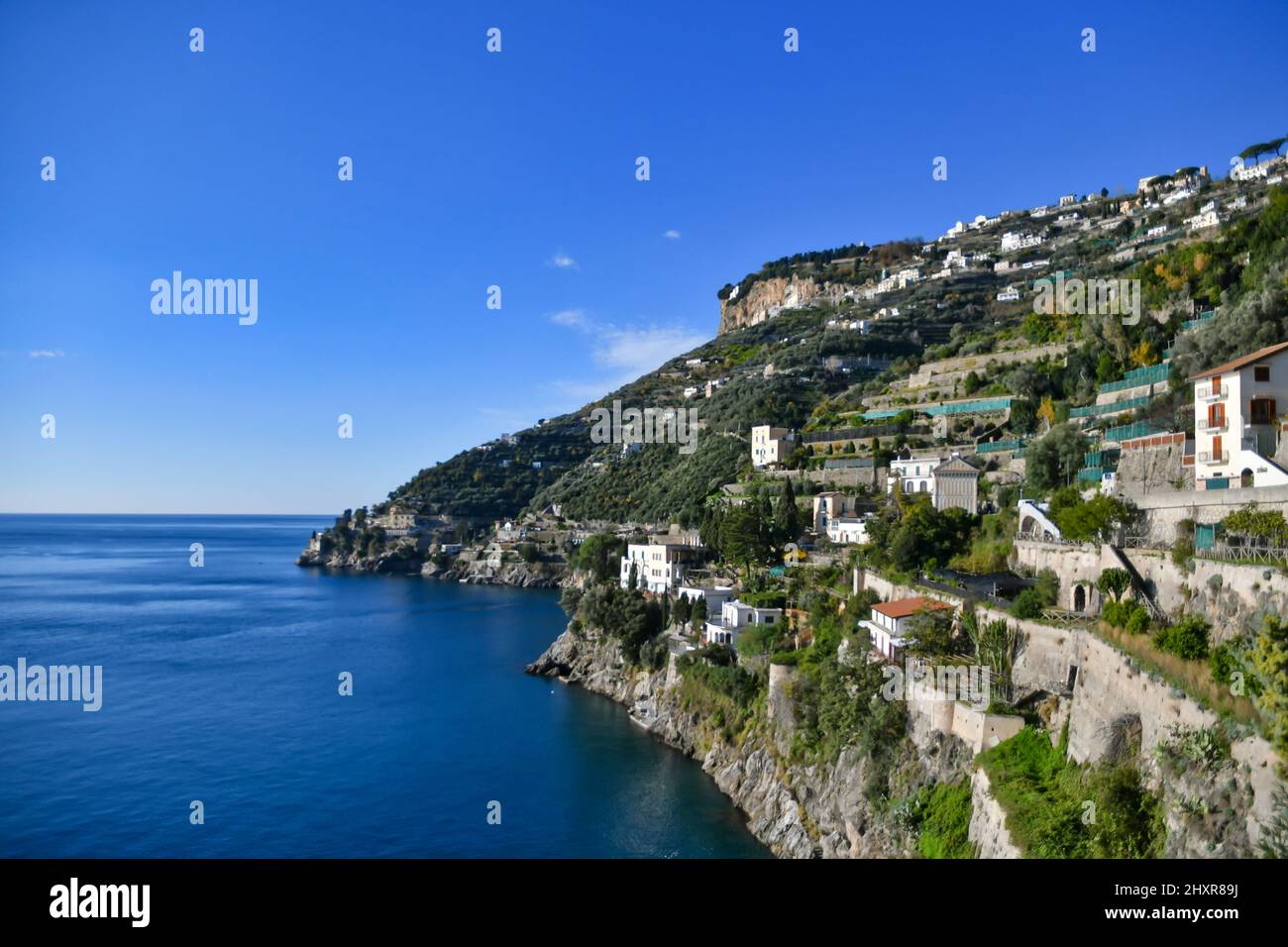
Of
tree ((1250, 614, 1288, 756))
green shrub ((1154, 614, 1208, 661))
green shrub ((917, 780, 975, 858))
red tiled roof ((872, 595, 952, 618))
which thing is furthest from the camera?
red tiled roof ((872, 595, 952, 618))

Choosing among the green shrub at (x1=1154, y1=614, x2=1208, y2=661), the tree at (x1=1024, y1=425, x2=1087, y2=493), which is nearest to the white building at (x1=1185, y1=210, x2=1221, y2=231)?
the tree at (x1=1024, y1=425, x2=1087, y2=493)

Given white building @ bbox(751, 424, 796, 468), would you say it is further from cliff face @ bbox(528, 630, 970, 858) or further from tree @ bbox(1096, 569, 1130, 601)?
tree @ bbox(1096, 569, 1130, 601)

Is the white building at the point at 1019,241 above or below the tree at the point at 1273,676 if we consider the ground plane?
above

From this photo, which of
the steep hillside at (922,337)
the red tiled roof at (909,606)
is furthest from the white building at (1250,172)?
the red tiled roof at (909,606)

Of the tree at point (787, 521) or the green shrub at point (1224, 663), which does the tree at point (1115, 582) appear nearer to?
the green shrub at point (1224, 663)

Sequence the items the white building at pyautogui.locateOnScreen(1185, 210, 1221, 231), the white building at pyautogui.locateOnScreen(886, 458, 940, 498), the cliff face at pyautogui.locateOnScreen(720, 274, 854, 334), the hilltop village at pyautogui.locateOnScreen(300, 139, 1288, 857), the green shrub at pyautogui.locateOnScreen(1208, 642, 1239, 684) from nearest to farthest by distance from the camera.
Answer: the green shrub at pyautogui.locateOnScreen(1208, 642, 1239, 684), the hilltop village at pyautogui.locateOnScreen(300, 139, 1288, 857), the white building at pyautogui.locateOnScreen(886, 458, 940, 498), the white building at pyautogui.locateOnScreen(1185, 210, 1221, 231), the cliff face at pyautogui.locateOnScreen(720, 274, 854, 334)

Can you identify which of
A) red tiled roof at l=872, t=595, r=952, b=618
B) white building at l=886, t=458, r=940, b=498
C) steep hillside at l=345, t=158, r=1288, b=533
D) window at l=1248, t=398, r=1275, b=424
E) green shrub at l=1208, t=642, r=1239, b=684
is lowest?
red tiled roof at l=872, t=595, r=952, b=618

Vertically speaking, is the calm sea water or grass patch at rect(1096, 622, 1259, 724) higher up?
grass patch at rect(1096, 622, 1259, 724)

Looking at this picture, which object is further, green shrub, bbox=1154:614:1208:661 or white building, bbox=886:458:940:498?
white building, bbox=886:458:940:498
